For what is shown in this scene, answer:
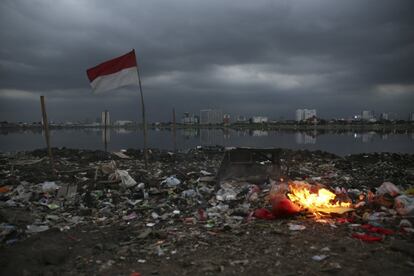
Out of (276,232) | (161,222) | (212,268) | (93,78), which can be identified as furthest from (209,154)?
(212,268)

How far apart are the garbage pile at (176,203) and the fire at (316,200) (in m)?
0.09

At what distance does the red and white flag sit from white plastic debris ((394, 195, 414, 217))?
7905 mm

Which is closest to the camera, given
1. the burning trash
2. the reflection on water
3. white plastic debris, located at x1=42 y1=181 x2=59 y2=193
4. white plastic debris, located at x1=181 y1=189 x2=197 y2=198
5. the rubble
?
the rubble

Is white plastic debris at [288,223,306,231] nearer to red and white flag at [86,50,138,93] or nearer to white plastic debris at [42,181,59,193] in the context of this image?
white plastic debris at [42,181,59,193]

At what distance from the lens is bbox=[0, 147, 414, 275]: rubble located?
431 cm

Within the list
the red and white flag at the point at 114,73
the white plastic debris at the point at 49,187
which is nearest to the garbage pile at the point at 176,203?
the white plastic debris at the point at 49,187

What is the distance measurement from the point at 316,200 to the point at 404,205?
5.09 feet

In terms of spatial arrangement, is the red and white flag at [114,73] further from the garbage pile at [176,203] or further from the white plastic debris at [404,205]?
the white plastic debris at [404,205]

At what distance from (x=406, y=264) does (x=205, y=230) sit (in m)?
3.02

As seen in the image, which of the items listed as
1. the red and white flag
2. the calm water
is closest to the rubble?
the red and white flag

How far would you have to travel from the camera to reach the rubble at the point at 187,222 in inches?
170

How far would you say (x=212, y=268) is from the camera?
402 centimetres

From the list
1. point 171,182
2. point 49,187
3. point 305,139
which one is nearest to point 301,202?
point 171,182

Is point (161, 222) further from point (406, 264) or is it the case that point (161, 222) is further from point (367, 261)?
point (406, 264)
